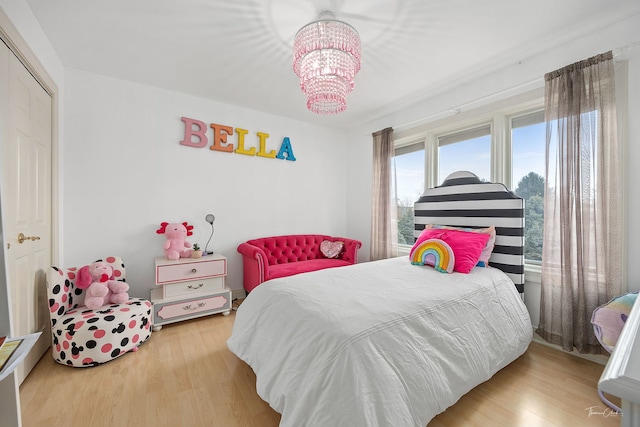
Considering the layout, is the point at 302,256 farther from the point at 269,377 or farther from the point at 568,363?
the point at 568,363

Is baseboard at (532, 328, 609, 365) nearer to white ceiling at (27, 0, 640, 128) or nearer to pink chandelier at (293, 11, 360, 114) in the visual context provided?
white ceiling at (27, 0, 640, 128)

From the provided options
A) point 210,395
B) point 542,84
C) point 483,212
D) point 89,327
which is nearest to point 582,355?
point 483,212

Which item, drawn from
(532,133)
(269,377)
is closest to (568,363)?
(532,133)

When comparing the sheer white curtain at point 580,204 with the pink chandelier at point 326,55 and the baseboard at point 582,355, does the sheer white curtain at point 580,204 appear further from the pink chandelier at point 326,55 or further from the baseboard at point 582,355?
the pink chandelier at point 326,55

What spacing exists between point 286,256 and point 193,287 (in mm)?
1264

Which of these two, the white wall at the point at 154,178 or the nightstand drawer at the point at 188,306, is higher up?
the white wall at the point at 154,178

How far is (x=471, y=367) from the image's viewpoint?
58.4 inches

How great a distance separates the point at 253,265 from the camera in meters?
3.09

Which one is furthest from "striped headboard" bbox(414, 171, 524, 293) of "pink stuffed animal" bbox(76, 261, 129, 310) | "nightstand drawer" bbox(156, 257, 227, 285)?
A: "pink stuffed animal" bbox(76, 261, 129, 310)

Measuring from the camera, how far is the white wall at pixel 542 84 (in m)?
1.89

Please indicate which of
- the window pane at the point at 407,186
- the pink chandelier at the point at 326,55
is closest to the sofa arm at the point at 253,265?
the pink chandelier at the point at 326,55

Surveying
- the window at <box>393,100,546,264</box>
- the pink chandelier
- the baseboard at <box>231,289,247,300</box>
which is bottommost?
the baseboard at <box>231,289,247,300</box>

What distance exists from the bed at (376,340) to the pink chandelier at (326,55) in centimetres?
143

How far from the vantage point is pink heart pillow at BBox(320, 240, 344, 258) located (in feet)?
12.4
